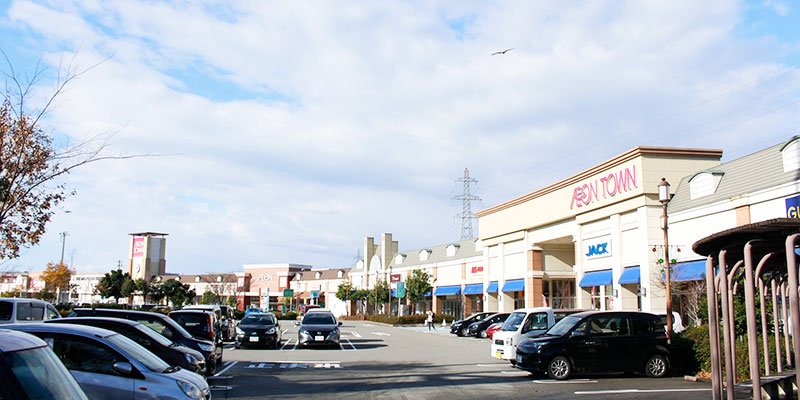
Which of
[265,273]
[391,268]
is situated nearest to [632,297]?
[391,268]

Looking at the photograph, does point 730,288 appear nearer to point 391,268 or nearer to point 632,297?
point 632,297

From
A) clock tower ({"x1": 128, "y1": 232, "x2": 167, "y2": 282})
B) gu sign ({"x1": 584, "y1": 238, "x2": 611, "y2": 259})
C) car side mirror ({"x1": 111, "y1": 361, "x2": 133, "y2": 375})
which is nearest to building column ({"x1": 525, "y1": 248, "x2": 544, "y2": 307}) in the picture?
gu sign ({"x1": 584, "y1": 238, "x2": 611, "y2": 259})

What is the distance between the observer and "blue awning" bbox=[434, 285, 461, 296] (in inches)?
2337

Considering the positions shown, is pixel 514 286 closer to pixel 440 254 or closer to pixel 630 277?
pixel 630 277

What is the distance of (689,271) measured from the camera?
28.2 metres

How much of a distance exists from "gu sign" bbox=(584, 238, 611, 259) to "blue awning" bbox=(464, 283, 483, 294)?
17.5 m

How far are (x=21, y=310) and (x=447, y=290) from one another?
4804 cm

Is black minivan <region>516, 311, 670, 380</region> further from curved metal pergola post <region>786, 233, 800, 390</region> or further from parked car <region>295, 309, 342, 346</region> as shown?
parked car <region>295, 309, 342, 346</region>

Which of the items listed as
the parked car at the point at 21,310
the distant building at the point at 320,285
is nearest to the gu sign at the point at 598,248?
the parked car at the point at 21,310

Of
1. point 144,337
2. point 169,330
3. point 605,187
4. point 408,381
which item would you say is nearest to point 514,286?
point 605,187

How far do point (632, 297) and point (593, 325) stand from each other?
737 inches

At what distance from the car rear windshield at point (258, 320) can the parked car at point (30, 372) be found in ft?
71.1

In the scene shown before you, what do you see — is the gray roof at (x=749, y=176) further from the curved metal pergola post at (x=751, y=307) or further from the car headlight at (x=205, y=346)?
the car headlight at (x=205, y=346)

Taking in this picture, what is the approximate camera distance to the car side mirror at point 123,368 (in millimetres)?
7879
